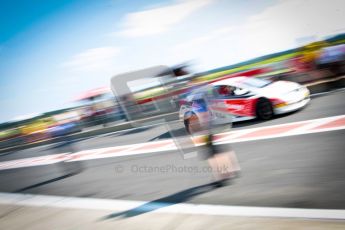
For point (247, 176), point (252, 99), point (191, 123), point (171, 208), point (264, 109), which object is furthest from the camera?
point (191, 123)

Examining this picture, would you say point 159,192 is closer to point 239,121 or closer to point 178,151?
point 178,151

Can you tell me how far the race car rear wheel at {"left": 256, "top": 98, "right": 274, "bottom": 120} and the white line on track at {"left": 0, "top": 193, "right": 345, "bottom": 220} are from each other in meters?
5.62

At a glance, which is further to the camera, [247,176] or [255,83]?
[255,83]

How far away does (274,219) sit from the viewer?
3.95m

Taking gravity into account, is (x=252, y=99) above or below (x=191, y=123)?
above

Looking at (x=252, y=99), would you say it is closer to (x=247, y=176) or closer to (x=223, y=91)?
(x=223, y=91)

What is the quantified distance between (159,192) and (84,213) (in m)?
1.43

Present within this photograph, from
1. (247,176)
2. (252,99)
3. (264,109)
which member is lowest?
(247,176)

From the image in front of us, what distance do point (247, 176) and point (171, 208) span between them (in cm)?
165

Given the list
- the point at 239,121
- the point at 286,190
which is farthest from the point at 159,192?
the point at 239,121

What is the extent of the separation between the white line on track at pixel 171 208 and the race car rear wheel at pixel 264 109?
5.62 meters

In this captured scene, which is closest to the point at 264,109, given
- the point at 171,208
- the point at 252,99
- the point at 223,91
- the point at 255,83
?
the point at 252,99

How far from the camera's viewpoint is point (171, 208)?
522 centimetres

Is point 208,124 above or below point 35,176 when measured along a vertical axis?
above
